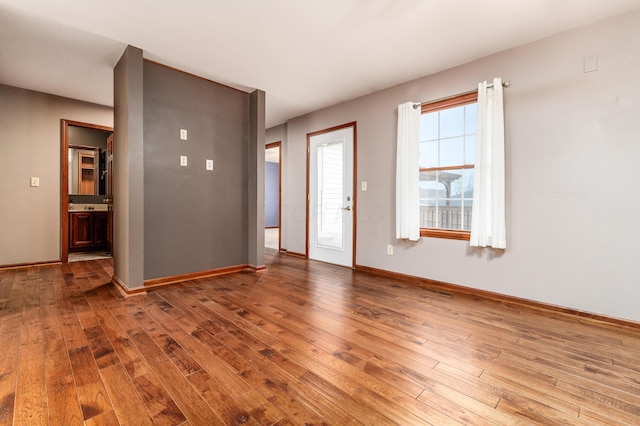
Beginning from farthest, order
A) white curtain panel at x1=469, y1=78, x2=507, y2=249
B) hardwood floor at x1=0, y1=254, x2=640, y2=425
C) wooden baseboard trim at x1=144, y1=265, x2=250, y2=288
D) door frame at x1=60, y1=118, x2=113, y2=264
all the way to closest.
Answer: door frame at x1=60, y1=118, x2=113, y2=264
wooden baseboard trim at x1=144, y1=265, x2=250, y2=288
white curtain panel at x1=469, y1=78, x2=507, y2=249
hardwood floor at x1=0, y1=254, x2=640, y2=425

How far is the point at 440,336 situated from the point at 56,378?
2351mm

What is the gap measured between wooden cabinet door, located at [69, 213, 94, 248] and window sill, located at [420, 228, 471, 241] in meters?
5.81

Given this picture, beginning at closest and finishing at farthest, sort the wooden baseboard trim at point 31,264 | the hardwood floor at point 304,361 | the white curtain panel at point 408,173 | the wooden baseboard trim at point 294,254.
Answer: the hardwood floor at point 304,361 < the white curtain panel at point 408,173 < the wooden baseboard trim at point 31,264 < the wooden baseboard trim at point 294,254

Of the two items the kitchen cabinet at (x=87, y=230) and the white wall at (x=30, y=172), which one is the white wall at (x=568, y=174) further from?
the kitchen cabinet at (x=87, y=230)

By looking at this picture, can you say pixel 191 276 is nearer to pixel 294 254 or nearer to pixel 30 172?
pixel 294 254

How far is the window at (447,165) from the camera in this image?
3271 mm

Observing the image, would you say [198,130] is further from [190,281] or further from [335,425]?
[335,425]

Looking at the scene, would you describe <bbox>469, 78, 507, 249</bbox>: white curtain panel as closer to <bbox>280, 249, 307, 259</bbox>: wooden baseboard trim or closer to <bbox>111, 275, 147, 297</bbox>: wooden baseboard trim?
<bbox>280, 249, 307, 259</bbox>: wooden baseboard trim

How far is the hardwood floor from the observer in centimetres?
135

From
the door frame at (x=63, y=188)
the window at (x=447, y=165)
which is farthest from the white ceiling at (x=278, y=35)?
the door frame at (x=63, y=188)

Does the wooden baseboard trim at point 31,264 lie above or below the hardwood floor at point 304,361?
above

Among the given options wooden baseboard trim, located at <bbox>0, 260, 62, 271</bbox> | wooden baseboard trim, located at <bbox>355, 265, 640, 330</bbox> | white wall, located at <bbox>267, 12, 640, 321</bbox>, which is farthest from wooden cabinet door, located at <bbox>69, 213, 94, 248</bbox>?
white wall, located at <bbox>267, 12, 640, 321</bbox>

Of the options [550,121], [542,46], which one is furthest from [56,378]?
[542,46]

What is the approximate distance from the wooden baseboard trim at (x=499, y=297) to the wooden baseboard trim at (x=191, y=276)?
6.10 ft
